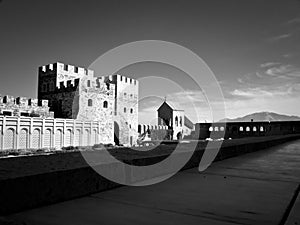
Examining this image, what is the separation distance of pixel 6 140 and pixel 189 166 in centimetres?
1690

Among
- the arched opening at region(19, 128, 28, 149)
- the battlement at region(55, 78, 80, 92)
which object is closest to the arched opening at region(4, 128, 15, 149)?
the arched opening at region(19, 128, 28, 149)

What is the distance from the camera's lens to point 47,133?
61.7 ft

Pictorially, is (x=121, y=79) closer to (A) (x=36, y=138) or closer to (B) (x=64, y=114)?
(B) (x=64, y=114)

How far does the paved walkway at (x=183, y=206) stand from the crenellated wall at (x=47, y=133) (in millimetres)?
17096

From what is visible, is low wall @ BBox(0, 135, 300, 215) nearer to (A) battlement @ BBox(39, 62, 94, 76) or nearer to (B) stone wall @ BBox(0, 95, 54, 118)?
(B) stone wall @ BBox(0, 95, 54, 118)

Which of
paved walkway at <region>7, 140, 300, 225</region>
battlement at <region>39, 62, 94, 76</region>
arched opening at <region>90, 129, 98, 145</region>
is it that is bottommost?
arched opening at <region>90, 129, 98, 145</region>

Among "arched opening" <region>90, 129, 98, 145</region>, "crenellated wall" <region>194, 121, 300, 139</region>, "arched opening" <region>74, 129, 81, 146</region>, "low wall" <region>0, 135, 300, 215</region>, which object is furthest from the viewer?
"crenellated wall" <region>194, 121, 300, 139</region>

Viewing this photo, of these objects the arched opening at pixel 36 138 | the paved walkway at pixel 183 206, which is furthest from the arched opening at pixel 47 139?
the paved walkway at pixel 183 206

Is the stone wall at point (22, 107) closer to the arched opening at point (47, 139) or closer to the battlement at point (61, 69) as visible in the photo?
the arched opening at point (47, 139)

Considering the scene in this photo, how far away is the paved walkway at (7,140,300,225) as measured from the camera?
141 centimetres

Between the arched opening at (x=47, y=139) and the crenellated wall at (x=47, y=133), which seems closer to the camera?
the crenellated wall at (x=47, y=133)

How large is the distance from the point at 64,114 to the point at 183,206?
939 inches

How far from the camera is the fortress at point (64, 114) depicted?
1738cm

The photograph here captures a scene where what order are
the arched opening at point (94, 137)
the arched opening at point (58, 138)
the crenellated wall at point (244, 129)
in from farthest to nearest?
the crenellated wall at point (244, 129) < the arched opening at point (94, 137) < the arched opening at point (58, 138)
